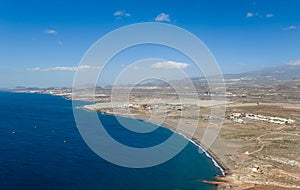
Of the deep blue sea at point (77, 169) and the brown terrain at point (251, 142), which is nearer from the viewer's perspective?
the deep blue sea at point (77, 169)

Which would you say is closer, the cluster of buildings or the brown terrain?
the brown terrain

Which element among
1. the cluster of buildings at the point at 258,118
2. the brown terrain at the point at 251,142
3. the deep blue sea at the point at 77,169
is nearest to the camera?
the deep blue sea at the point at 77,169

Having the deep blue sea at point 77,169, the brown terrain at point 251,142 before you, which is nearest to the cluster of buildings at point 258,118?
the brown terrain at point 251,142

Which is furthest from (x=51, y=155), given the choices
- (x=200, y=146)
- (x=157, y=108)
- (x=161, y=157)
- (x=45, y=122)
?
(x=157, y=108)

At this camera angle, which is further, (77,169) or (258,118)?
(258,118)

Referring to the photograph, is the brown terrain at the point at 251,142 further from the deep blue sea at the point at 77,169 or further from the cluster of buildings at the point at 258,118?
the deep blue sea at the point at 77,169

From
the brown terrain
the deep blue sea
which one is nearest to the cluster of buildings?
the brown terrain

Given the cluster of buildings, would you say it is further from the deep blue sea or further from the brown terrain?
the deep blue sea

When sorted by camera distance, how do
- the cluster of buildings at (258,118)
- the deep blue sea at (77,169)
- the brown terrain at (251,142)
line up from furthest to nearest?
the cluster of buildings at (258,118) → the brown terrain at (251,142) → the deep blue sea at (77,169)

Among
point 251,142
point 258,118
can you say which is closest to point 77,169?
point 251,142

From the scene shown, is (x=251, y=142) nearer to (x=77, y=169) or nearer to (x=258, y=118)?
(x=258, y=118)

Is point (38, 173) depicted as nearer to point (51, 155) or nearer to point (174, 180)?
point (51, 155)
